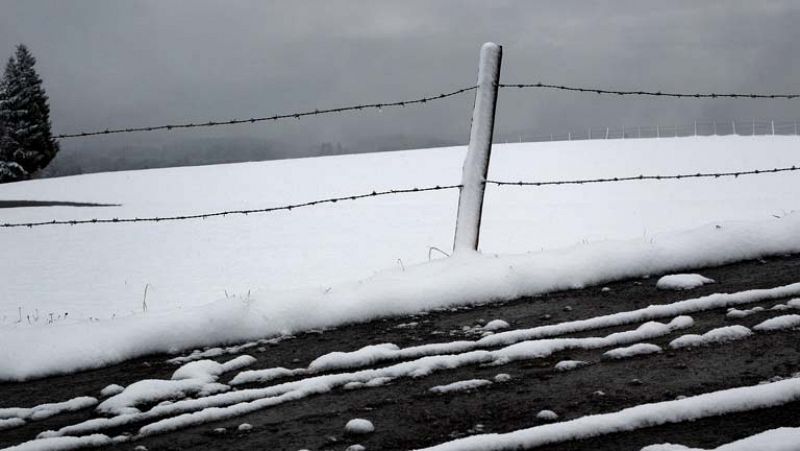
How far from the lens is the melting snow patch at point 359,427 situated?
2545 mm

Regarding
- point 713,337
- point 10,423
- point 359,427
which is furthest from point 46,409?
point 713,337

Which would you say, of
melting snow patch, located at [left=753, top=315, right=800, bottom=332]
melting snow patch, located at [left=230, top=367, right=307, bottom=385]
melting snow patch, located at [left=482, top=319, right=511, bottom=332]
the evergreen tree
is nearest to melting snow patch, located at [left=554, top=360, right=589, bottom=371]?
melting snow patch, located at [left=482, top=319, right=511, bottom=332]

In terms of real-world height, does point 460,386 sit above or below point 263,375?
above

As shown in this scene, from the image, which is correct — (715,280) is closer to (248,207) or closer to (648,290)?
(648,290)

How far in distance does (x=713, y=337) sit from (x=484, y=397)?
124 cm

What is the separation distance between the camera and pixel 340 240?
2230 cm

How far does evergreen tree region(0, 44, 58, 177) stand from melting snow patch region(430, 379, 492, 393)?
5330 cm

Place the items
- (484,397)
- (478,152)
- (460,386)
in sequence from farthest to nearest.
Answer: (478,152), (460,386), (484,397)

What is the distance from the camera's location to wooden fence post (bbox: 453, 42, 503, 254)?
18.0 feet

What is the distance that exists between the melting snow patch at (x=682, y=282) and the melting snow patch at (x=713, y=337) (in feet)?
3.44

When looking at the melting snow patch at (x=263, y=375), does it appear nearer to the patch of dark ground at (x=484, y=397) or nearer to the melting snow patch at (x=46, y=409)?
the patch of dark ground at (x=484, y=397)

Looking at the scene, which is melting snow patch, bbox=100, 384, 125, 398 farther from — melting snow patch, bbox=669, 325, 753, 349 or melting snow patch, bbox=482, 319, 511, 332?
melting snow patch, bbox=669, 325, 753, 349

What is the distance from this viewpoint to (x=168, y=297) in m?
15.0

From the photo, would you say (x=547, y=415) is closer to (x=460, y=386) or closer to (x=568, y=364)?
(x=460, y=386)
